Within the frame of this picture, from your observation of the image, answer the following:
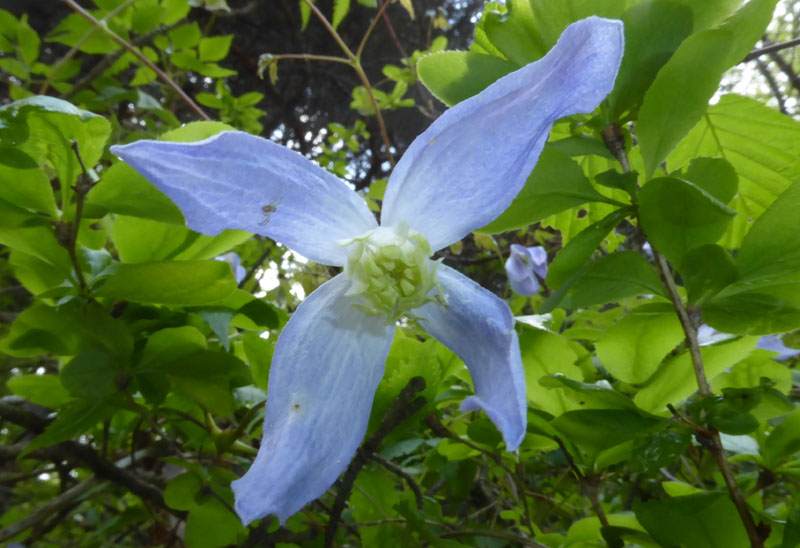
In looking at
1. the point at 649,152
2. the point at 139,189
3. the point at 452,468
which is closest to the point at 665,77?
the point at 649,152

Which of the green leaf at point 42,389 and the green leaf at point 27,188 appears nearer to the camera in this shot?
the green leaf at point 27,188

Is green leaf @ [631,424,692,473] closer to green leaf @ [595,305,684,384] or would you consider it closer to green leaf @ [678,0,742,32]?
green leaf @ [595,305,684,384]

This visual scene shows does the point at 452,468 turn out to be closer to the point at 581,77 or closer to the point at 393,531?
the point at 393,531

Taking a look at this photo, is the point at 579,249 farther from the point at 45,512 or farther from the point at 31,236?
the point at 45,512

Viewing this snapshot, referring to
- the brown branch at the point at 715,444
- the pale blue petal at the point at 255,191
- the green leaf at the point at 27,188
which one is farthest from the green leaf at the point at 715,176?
the green leaf at the point at 27,188

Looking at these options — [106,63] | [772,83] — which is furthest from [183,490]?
[772,83]

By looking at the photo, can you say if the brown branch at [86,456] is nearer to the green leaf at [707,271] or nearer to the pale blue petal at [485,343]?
the pale blue petal at [485,343]

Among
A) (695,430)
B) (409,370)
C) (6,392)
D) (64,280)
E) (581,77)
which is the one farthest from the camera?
(6,392)
